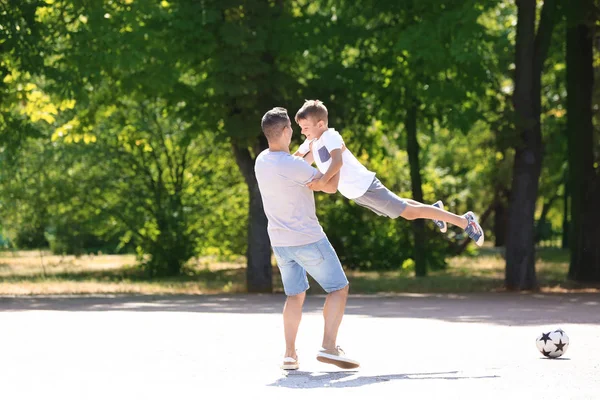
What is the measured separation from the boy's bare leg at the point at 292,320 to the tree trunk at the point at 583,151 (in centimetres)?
1487

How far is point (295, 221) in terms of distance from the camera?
27.5 feet

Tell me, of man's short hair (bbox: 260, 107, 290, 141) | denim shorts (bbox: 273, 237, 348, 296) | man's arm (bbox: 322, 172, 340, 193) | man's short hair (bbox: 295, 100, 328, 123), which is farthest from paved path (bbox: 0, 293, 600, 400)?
man's short hair (bbox: 295, 100, 328, 123)

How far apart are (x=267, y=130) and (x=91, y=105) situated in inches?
574

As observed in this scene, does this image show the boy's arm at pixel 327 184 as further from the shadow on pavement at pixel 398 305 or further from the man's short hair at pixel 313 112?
the shadow on pavement at pixel 398 305

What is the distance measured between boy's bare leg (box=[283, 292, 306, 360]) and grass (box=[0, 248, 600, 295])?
488 inches

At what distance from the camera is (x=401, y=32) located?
2025 centimetres

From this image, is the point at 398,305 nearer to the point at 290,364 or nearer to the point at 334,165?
the point at 290,364

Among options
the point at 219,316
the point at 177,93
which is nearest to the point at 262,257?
the point at 177,93

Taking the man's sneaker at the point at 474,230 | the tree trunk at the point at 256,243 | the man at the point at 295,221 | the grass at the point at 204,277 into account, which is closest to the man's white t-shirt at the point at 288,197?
the man at the point at 295,221

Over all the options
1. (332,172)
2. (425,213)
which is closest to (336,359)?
(332,172)

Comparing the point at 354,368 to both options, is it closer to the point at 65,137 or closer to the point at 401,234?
the point at 65,137

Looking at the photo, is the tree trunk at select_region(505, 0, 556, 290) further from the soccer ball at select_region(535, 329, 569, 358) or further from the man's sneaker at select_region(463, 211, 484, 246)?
the soccer ball at select_region(535, 329, 569, 358)

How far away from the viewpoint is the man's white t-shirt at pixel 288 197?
8.30 meters

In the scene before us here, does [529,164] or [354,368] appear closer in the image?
[354,368]
